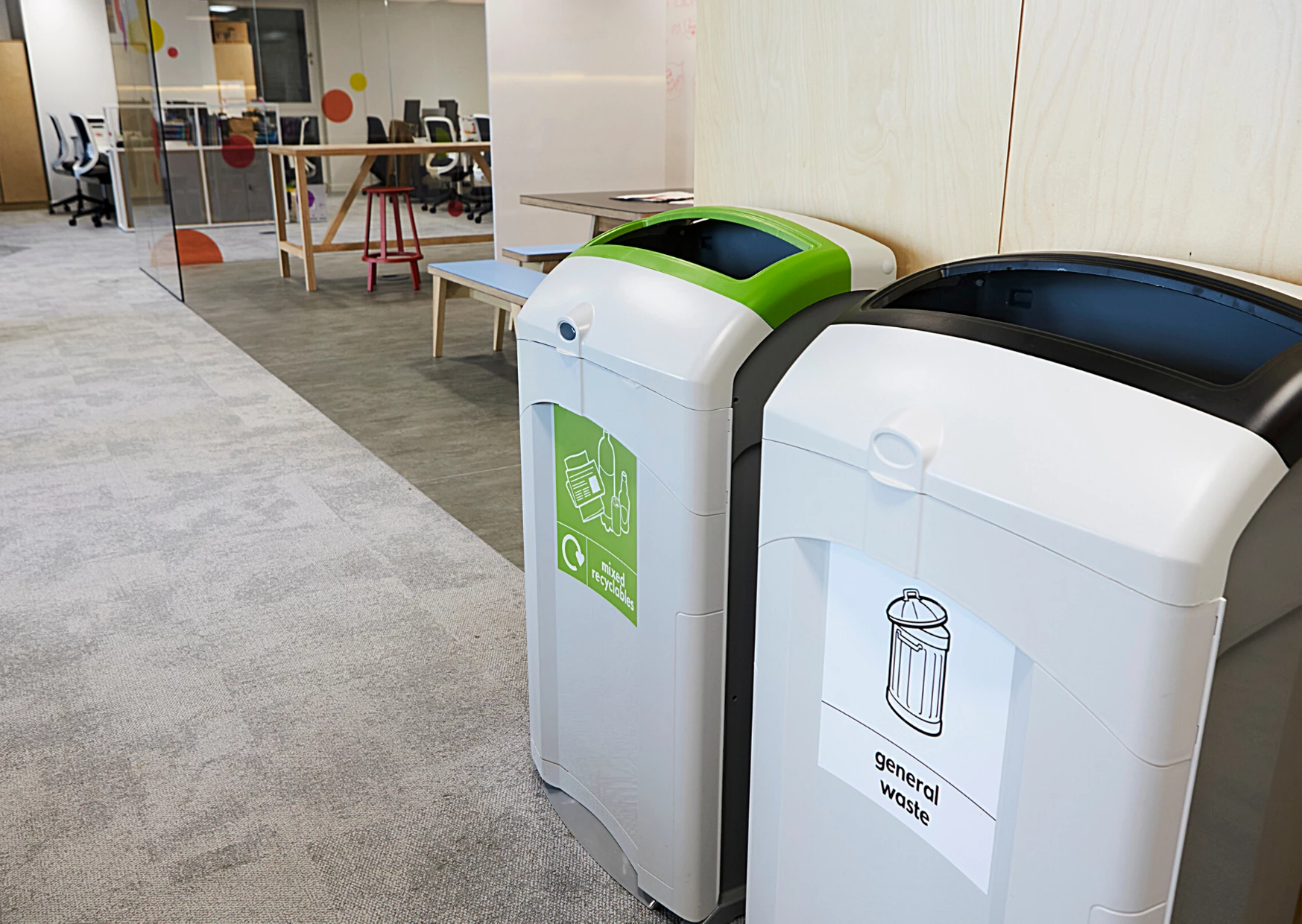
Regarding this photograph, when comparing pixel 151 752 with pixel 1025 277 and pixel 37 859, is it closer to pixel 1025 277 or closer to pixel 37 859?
pixel 37 859

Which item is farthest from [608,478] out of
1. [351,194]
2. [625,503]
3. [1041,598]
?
[351,194]

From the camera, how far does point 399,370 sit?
490cm

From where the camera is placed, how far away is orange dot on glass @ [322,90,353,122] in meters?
9.34

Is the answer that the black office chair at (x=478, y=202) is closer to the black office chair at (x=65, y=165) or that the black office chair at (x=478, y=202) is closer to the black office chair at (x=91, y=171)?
the black office chair at (x=91, y=171)

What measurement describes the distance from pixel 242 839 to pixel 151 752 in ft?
1.19

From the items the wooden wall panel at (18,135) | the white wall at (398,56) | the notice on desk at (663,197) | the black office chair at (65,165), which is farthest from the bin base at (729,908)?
the wooden wall panel at (18,135)

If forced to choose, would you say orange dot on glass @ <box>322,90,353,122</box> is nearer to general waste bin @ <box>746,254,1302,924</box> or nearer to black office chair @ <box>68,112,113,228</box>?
black office chair @ <box>68,112,113,228</box>

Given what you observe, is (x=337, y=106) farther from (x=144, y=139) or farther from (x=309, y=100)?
(x=144, y=139)

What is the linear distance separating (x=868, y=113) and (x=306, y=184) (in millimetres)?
6126

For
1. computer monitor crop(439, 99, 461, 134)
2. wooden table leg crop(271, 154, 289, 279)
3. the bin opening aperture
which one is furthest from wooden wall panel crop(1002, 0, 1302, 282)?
computer monitor crop(439, 99, 461, 134)

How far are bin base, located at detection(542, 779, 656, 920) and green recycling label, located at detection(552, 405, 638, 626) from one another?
43 centimetres

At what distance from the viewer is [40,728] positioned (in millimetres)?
2047

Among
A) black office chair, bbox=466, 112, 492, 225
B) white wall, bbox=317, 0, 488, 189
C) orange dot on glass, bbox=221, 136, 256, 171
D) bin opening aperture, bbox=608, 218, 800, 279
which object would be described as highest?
white wall, bbox=317, 0, 488, 189

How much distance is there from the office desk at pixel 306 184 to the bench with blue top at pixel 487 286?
1.80m
